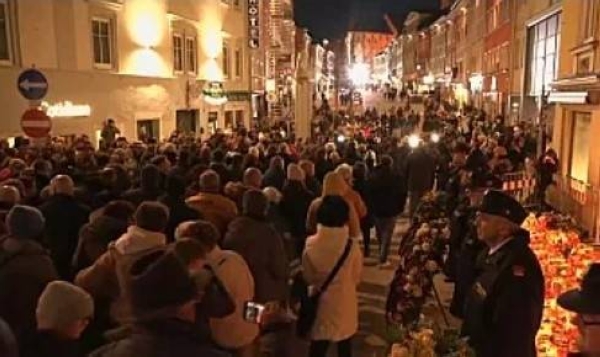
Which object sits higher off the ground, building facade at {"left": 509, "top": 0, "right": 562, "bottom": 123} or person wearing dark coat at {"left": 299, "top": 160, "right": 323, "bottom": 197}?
building facade at {"left": 509, "top": 0, "right": 562, "bottom": 123}

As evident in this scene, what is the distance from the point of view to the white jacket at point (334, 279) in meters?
5.94

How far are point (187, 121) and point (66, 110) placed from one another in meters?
9.96

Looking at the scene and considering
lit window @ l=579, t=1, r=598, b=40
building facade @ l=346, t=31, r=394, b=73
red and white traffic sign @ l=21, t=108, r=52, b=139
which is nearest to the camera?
red and white traffic sign @ l=21, t=108, r=52, b=139

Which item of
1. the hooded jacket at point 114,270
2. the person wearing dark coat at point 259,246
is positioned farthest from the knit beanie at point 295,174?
the hooded jacket at point 114,270

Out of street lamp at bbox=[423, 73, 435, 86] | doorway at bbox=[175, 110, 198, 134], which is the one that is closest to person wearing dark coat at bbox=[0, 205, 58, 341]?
doorway at bbox=[175, 110, 198, 134]

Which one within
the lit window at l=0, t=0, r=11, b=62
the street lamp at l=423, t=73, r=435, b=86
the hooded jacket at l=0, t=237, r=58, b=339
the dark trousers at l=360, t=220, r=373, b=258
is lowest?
the dark trousers at l=360, t=220, r=373, b=258

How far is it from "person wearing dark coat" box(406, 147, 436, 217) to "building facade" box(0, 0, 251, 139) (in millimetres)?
8825

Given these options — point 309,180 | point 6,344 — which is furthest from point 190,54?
point 6,344

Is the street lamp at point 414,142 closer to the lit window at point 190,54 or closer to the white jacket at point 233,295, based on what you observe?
the white jacket at point 233,295

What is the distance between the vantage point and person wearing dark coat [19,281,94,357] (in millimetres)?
3885

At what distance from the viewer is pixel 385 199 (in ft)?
36.8

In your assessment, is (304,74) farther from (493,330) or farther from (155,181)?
(493,330)

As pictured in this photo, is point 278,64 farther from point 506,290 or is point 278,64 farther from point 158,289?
point 158,289

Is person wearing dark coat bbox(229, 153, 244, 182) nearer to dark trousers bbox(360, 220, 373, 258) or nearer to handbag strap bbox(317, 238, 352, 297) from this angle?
dark trousers bbox(360, 220, 373, 258)
